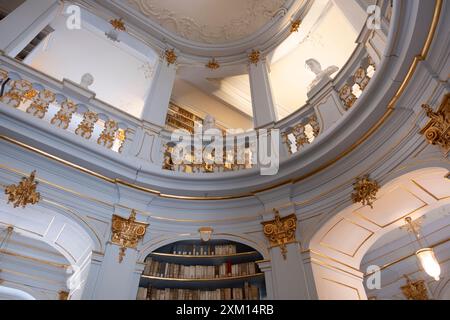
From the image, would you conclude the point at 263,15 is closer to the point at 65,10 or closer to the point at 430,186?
the point at 65,10

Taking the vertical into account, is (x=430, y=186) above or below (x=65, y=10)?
below

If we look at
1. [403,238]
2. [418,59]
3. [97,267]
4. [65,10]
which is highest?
[65,10]

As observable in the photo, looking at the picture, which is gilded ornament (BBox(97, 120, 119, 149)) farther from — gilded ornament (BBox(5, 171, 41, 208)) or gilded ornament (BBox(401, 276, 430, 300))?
gilded ornament (BBox(401, 276, 430, 300))

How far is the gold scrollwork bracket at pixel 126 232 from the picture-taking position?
13.9ft

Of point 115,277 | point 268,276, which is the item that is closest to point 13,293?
point 115,277

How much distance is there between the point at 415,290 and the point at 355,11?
5.24 m

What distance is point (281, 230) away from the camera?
4406mm

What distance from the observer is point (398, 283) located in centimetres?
699

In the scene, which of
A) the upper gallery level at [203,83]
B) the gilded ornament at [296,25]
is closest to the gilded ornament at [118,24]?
the upper gallery level at [203,83]

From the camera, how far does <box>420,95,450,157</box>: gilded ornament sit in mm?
3107

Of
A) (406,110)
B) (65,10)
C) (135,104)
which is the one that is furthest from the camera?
(135,104)

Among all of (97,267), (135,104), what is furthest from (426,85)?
(135,104)

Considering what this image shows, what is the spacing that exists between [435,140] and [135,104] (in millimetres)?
6999

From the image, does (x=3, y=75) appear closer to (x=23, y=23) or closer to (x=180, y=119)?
(x=23, y=23)
